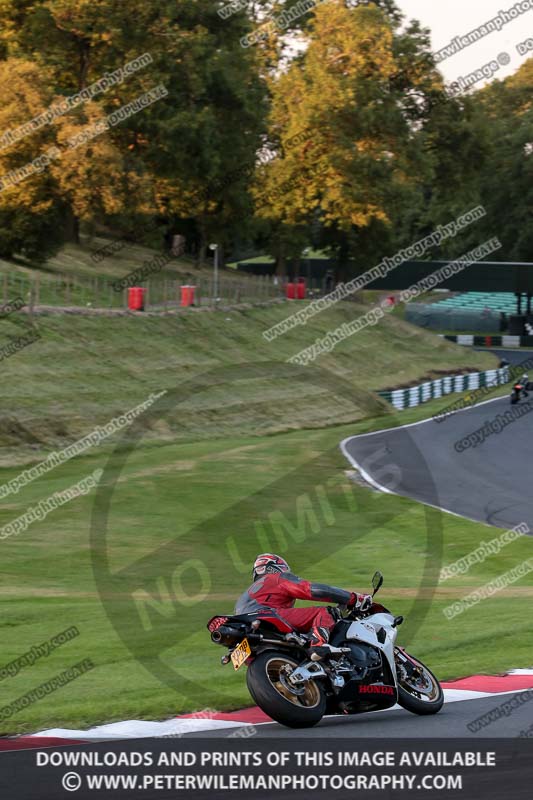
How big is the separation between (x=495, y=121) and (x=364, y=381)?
47936mm

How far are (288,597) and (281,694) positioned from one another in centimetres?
96

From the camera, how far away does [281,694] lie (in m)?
8.86

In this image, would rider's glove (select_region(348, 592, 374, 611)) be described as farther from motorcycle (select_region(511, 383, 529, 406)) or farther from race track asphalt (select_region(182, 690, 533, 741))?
motorcycle (select_region(511, 383, 529, 406))

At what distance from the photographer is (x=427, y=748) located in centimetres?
839

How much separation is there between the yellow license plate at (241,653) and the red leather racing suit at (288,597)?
1.36 ft

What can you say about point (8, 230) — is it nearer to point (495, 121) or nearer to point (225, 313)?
point (225, 313)

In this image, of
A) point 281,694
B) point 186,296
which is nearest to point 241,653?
point 281,694

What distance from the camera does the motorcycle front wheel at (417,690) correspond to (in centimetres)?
962

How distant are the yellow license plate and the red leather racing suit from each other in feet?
1.36

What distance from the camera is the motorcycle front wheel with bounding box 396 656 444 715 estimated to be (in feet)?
31.6
